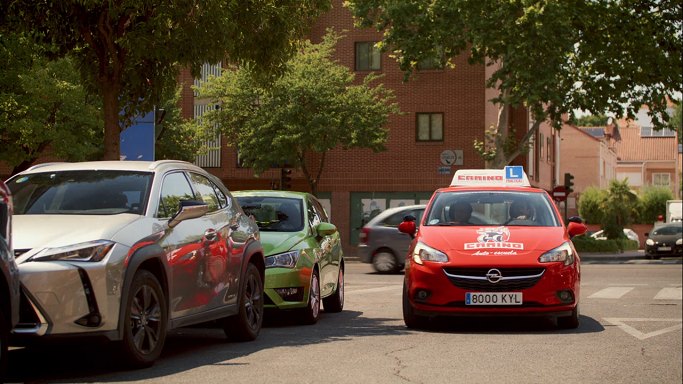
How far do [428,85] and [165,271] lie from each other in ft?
137

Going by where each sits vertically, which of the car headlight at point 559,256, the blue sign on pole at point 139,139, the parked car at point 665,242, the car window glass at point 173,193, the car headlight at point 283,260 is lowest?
the parked car at point 665,242

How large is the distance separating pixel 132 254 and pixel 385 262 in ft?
68.4

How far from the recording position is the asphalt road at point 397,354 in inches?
358

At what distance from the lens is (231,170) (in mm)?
53531

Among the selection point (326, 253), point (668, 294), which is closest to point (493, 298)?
point (326, 253)

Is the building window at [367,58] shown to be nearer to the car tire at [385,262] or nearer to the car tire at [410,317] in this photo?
the car tire at [385,262]

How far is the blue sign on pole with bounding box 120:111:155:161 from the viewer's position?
20391 mm

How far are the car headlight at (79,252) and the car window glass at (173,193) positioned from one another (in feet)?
3.80

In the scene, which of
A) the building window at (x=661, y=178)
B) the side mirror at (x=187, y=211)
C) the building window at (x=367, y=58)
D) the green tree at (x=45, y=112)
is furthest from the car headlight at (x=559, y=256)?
the building window at (x=661, y=178)

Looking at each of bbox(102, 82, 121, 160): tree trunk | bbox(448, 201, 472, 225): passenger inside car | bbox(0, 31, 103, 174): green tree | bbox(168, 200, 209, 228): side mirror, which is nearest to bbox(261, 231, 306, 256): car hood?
bbox(448, 201, 472, 225): passenger inside car

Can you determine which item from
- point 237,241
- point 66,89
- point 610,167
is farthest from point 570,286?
point 610,167

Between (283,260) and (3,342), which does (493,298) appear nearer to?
(283,260)

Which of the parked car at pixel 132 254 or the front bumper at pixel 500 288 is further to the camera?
the front bumper at pixel 500 288

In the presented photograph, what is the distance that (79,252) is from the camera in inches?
345
